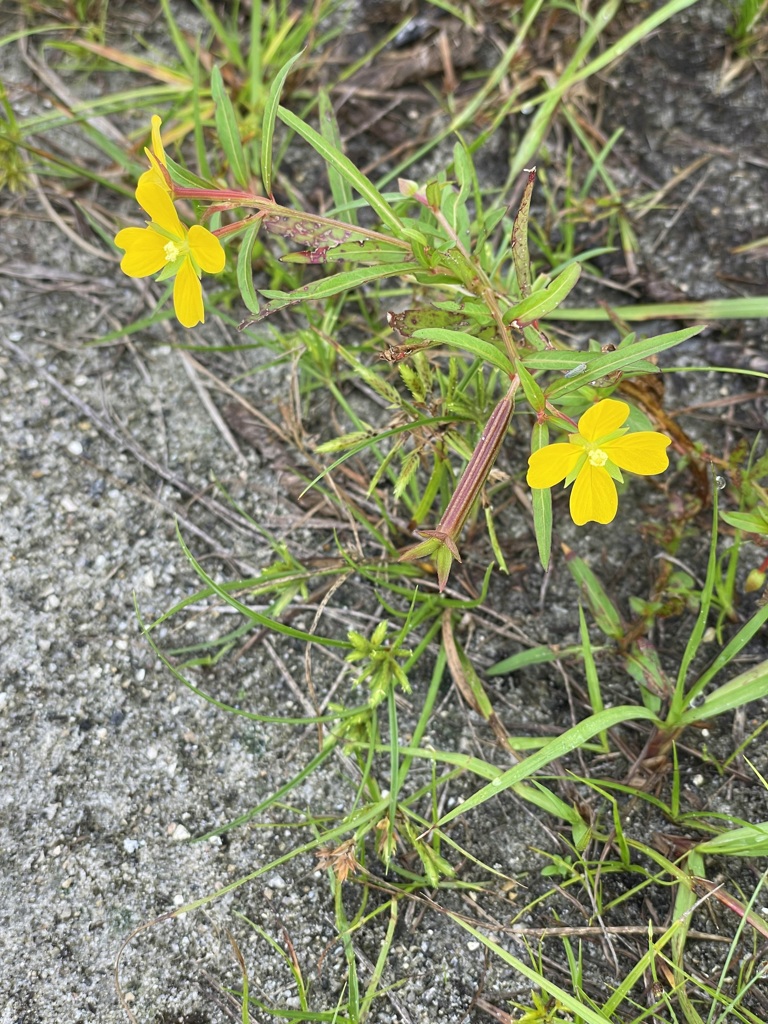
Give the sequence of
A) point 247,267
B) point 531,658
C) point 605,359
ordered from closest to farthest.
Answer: point 605,359
point 247,267
point 531,658

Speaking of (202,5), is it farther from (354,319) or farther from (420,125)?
(354,319)

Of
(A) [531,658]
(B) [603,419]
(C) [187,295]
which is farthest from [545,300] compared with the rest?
(A) [531,658]

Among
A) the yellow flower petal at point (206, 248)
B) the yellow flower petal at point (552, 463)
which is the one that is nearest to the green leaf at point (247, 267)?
the yellow flower petal at point (206, 248)

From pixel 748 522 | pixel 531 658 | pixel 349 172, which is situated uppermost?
pixel 349 172

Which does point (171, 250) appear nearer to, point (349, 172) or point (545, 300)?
point (349, 172)

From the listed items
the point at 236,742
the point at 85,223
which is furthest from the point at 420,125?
the point at 236,742

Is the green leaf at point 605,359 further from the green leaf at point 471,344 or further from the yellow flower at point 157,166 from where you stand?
the yellow flower at point 157,166
